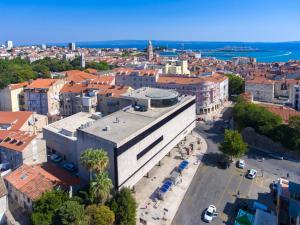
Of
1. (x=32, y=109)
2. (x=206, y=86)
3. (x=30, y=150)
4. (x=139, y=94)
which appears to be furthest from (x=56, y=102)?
(x=206, y=86)

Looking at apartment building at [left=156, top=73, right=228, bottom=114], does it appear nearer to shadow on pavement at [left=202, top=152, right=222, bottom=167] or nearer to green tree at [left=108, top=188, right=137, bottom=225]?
shadow on pavement at [left=202, top=152, right=222, bottom=167]

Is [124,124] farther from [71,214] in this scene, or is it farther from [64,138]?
[71,214]

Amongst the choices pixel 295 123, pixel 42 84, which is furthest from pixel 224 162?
pixel 42 84

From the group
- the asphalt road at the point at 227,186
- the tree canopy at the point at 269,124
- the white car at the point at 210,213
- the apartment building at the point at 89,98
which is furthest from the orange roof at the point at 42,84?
the white car at the point at 210,213

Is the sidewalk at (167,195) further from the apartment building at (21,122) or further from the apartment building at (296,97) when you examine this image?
the apartment building at (296,97)

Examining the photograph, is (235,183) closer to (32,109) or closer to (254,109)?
(254,109)

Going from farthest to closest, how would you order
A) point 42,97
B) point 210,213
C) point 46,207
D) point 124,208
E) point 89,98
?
point 42,97 < point 89,98 < point 210,213 < point 124,208 < point 46,207
